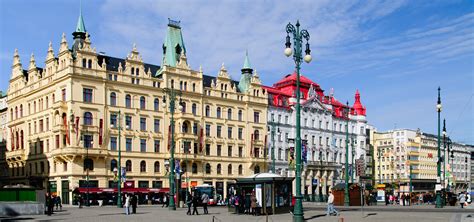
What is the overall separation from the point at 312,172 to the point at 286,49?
230 feet

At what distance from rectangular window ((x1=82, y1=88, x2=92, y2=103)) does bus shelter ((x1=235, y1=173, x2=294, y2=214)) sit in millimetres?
38866

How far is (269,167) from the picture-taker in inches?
3629

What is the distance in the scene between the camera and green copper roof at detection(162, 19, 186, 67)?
3290 inches

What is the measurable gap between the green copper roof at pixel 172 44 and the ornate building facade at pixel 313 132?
56.8 ft

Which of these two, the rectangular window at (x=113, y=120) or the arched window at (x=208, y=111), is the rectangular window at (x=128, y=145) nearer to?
the rectangular window at (x=113, y=120)

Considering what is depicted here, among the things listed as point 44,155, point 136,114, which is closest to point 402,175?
point 136,114

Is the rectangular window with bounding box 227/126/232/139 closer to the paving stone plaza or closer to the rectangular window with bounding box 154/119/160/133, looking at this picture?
the rectangular window with bounding box 154/119/160/133

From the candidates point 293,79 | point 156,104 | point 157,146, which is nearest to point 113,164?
point 157,146

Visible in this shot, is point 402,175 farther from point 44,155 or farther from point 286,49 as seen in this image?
point 286,49

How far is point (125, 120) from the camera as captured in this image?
75.9m

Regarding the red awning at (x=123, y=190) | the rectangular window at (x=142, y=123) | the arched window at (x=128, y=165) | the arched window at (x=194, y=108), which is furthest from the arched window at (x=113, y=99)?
the arched window at (x=194, y=108)

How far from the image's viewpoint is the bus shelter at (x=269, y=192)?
119 feet

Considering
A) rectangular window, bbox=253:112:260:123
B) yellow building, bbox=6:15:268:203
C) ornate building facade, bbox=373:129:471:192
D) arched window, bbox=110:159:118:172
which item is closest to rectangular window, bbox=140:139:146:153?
yellow building, bbox=6:15:268:203

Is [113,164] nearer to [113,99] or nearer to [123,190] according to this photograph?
[123,190]
